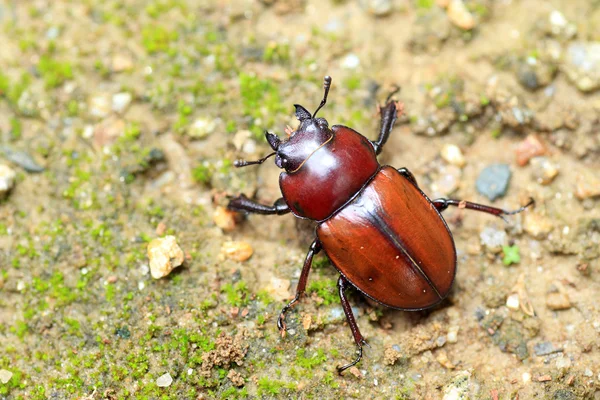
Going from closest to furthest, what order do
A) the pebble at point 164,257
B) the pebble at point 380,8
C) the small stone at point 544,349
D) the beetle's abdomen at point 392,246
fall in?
the beetle's abdomen at point 392,246 → the small stone at point 544,349 → the pebble at point 164,257 → the pebble at point 380,8

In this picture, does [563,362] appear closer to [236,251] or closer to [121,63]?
[236,251]

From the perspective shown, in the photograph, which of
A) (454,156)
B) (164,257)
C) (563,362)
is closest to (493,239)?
(454,156)

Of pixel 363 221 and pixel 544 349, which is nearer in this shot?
pixel 363 221

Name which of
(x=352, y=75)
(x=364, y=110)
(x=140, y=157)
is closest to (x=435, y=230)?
(x=364, y=110)

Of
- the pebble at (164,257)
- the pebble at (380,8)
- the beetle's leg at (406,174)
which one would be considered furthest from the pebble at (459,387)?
the pebble at (380,8)

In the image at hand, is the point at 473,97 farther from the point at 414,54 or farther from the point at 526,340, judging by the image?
the point at 526,340

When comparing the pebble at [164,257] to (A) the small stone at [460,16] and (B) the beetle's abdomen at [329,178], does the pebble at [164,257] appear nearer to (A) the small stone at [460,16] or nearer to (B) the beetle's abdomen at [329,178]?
(B) the beetle's abdomen at [329,178]

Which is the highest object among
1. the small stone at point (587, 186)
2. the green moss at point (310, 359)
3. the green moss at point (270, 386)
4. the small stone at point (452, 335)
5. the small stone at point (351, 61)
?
the small stone at point (351, 61)

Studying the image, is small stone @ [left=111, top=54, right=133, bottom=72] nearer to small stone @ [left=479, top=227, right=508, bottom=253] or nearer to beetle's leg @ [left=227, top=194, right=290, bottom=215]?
beetle's leg @ [left=227, top=194, right=290, bottom=215]

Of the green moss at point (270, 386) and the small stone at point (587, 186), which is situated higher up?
the small stone at point (587, 186)
